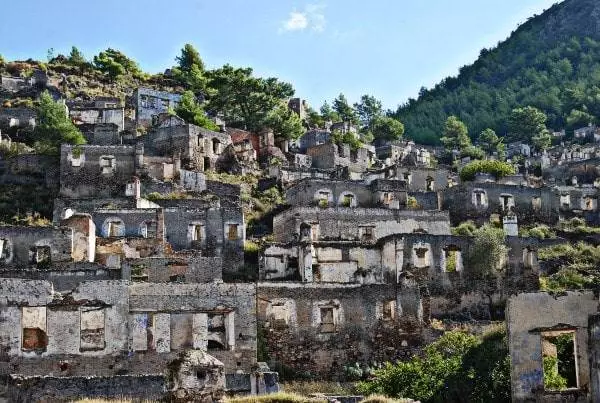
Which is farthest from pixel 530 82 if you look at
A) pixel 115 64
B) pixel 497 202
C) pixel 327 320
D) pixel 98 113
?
pixel 327 320

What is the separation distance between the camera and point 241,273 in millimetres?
48875

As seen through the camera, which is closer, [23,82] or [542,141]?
[23,82]

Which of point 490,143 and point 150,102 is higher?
point 150,102

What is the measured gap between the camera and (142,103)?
267ft

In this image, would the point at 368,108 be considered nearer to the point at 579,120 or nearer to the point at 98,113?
the point at 579,120

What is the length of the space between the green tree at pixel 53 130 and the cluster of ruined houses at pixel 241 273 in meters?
1.99

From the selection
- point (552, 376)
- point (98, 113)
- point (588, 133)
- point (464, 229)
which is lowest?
point (552, 376)

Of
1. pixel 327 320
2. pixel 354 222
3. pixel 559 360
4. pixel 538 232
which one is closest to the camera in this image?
pixel 559 360

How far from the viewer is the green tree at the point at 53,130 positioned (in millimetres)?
62781

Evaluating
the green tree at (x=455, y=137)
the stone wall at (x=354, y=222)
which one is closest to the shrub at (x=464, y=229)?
the stone wall at (x=354, y=222)

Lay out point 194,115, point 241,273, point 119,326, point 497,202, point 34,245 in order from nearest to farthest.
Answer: point 119,326, point 34,245, point 241,273, point 497,202, point 194,115

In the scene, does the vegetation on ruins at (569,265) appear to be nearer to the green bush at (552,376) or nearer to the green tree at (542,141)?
the green bush at (552,376)

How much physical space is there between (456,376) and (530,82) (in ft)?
321

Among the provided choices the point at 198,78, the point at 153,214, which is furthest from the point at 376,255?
the point at 198,78
